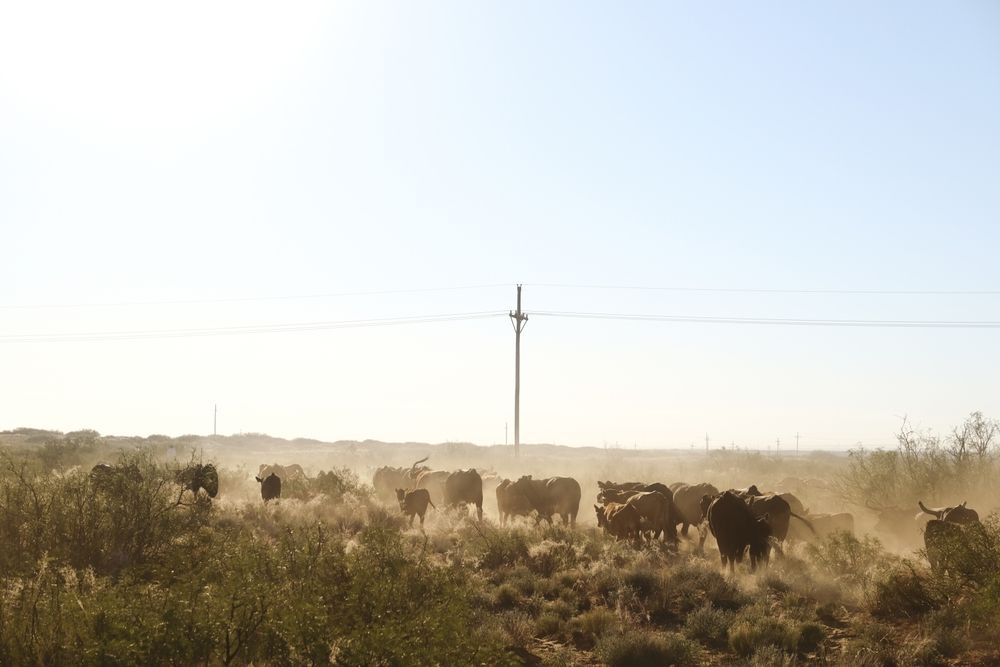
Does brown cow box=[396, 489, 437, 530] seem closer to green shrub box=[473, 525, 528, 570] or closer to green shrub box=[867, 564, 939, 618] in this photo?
green shrub box=[473, 525, 528, 570]

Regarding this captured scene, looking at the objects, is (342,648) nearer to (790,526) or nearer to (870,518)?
(790,526)

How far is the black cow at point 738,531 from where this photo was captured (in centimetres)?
1625

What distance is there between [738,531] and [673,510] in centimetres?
426

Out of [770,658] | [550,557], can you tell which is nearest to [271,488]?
[550,557]

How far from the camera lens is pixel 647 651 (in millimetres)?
11305

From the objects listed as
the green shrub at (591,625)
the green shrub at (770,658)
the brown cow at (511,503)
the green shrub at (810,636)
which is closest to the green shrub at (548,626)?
the green shrub at (591,625)

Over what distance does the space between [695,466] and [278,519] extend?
1479 inches

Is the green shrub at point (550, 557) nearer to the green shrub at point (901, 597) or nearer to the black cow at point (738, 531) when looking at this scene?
the black cow at point (738, 531)

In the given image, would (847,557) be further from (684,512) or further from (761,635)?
(684,512)

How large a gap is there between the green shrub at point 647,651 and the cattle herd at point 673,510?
492cm

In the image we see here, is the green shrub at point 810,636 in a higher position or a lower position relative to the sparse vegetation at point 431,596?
lower

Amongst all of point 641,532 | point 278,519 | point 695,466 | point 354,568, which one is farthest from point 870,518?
point 695,466

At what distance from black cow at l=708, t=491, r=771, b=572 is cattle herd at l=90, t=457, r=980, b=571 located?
0.07 feet

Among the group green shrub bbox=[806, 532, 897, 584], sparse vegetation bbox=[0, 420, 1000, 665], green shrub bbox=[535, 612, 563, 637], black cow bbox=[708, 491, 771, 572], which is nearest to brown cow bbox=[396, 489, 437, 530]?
sparse vegetation bbox=[0, 420, 1000, 665]
